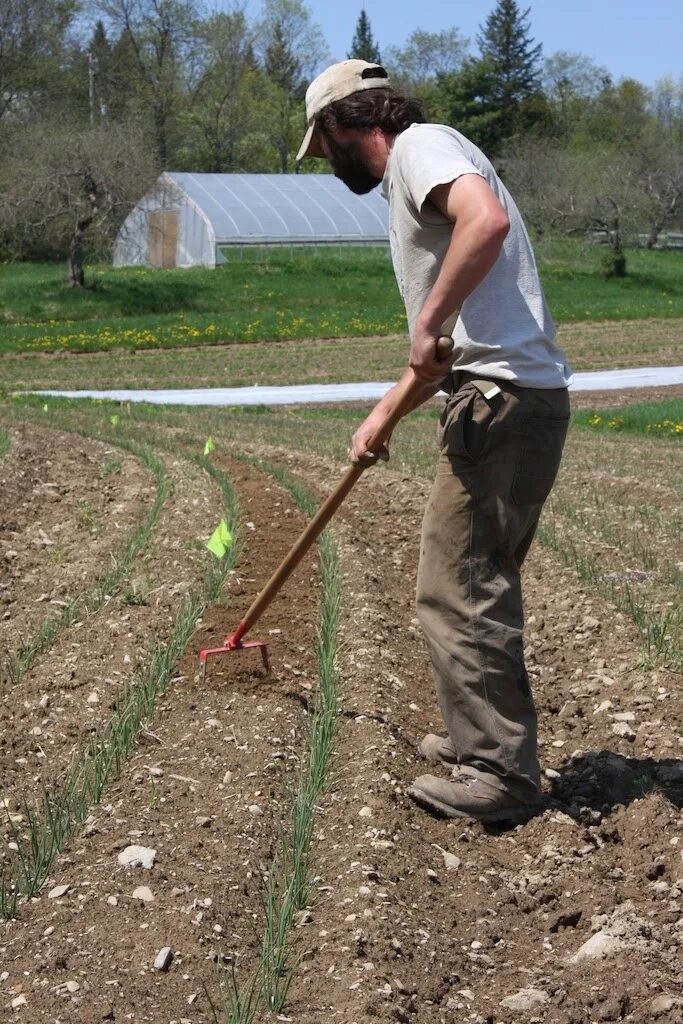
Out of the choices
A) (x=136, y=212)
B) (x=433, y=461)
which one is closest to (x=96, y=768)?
(x=433, y=461)

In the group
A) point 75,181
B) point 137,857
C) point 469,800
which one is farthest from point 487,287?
point 75,181

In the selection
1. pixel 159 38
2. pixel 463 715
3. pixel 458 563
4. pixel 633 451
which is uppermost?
pixel 159 38

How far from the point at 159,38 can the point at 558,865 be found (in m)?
59.4

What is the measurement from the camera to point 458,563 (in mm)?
3881

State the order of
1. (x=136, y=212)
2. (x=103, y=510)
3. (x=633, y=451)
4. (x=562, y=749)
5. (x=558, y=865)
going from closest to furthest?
(x=558, y=865) → (x=562, y=749) → (x=103, y=510) → (x=633, y=451) → (x=136, y=212)

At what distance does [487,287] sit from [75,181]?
2689cm

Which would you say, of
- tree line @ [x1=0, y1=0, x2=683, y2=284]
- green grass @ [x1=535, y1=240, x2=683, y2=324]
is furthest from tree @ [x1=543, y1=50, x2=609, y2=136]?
green grass @ [x1=535, y1=240, x2=683, y2=324]

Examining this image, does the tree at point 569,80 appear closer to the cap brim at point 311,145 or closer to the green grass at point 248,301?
the green grass at point 248,301

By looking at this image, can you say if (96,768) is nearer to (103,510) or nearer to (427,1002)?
(427,1002)

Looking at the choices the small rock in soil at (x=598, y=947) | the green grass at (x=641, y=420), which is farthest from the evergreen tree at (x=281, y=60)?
the small rock in soil at (x=598, y=947)

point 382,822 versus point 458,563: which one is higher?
point 458,563

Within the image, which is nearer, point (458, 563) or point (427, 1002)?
point (427, 1002)

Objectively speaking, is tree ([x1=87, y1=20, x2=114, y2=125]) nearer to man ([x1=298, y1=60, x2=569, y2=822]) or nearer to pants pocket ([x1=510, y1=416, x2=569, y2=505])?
man ([x1=298, y1=60, x2=569, y2=822])

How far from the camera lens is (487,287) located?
12.0ft
